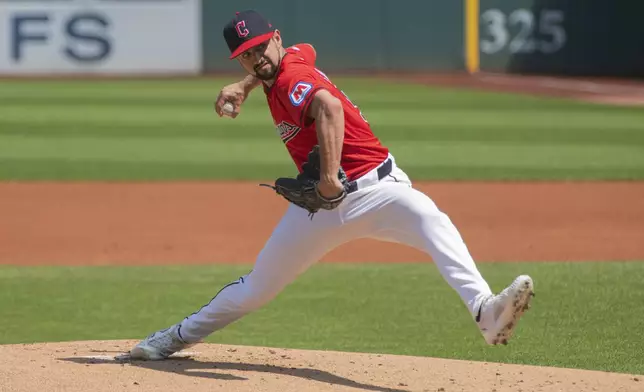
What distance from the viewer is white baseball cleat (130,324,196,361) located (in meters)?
5.55

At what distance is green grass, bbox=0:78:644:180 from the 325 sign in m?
4.40

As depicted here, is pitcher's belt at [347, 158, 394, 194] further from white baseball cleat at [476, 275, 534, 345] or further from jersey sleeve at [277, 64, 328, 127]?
white baseball cleat at [476, 275, 534, 345]

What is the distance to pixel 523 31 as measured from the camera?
86.6 ft

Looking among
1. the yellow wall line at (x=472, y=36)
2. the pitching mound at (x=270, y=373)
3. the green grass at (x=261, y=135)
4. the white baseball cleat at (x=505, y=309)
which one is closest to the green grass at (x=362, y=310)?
the pitching mound at (x=270, y=373)

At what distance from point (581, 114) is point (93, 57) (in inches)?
432

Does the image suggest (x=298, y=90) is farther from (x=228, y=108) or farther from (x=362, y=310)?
(x=362, y=310)

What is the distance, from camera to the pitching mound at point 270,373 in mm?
5129

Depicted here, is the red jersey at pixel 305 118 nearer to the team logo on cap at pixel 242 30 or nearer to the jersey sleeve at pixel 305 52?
the jersey sleeve at pixel 305 52

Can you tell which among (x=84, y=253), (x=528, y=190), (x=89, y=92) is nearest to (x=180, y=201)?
(x=84, y=253)

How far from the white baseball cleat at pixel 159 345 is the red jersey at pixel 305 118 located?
1032 millimetres

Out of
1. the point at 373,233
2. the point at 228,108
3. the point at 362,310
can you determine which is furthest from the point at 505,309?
the point at 362,310

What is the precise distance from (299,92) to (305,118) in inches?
4.9

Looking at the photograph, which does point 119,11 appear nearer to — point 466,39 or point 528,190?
point 466,39

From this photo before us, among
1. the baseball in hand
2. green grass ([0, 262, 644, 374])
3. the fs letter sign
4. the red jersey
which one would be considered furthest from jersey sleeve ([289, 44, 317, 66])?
the fs letter sign
